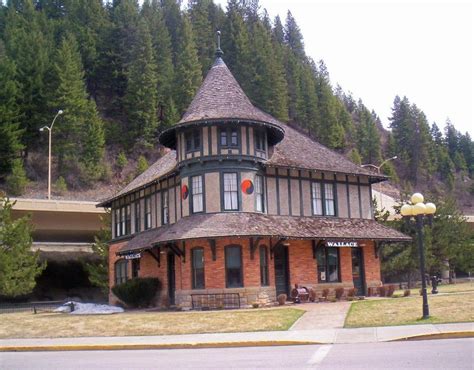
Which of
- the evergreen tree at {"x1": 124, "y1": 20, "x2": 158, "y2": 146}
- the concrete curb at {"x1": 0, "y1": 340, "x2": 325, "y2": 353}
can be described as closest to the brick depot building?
the concrete curb at {"x1": 0, "y1": 340, "x2": 325, "y2": 353}

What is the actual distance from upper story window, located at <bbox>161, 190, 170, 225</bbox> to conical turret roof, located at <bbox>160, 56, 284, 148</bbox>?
3.16m

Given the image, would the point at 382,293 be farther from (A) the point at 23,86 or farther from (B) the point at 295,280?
(A) the point at 23,86

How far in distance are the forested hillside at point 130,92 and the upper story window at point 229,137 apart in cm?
3810

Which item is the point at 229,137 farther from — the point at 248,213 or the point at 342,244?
the point at 342,244

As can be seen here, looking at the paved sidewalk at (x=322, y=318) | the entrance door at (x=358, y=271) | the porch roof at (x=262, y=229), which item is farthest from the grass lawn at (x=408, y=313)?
the entrance door at (x=358, y=271)

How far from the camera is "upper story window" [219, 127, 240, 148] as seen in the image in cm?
2953

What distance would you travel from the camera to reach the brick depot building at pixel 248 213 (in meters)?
28.5

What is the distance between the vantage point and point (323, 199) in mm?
32969

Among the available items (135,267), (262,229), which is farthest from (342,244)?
(135,267)

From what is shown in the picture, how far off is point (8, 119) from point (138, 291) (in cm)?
3961

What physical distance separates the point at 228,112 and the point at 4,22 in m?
77.2

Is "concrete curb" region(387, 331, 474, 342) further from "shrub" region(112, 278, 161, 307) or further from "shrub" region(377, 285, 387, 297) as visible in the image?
"shrub" region(112, 278, 161, 307)

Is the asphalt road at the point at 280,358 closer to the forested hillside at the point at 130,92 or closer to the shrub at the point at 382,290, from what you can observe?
the shrub at the point at 382,290

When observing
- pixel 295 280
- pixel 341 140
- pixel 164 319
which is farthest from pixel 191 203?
pixel 341 140
